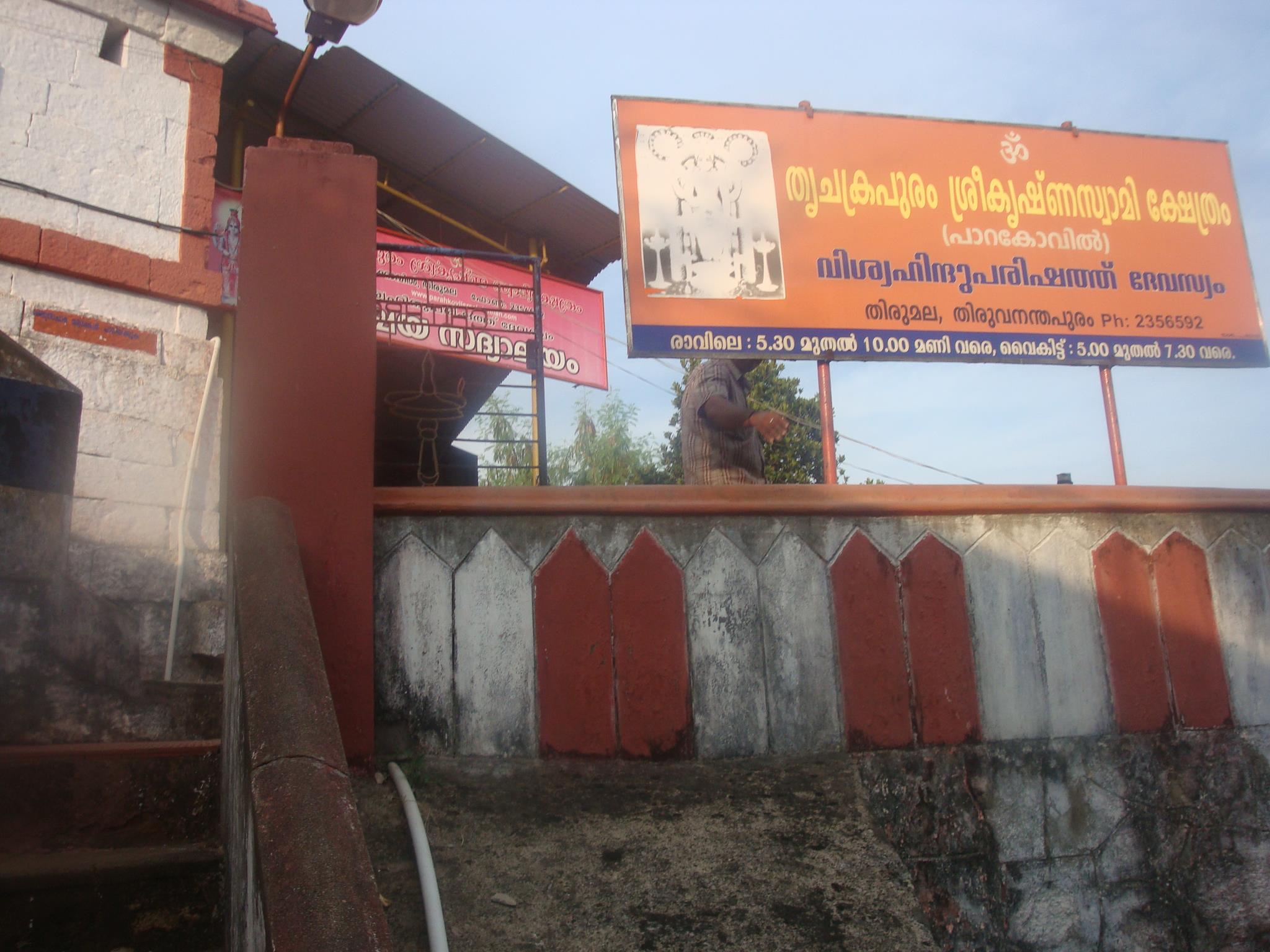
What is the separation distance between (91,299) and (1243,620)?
5.70 meters

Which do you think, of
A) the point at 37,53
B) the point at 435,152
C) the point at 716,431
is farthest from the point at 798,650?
the point at 435,152

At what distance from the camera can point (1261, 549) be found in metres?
2.96

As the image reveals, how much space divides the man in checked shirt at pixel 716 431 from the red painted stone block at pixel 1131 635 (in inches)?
55.2

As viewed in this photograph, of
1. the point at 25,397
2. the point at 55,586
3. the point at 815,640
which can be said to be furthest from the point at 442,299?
the point at 815,640

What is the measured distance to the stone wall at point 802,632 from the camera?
233 cm

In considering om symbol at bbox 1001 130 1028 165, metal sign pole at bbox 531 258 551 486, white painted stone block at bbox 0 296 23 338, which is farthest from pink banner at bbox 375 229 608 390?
om symbol at bbox 1001 130 1028 165

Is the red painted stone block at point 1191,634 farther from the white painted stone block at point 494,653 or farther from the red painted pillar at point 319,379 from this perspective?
the red painted pillar at point 319,379

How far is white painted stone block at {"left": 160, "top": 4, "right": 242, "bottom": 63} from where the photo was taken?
625 cm

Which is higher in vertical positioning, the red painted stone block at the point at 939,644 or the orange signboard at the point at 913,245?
the orange signboard at the point at 913,245

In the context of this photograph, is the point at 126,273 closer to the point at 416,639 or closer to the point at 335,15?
the point at 335,15

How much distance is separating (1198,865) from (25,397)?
3.36 metres

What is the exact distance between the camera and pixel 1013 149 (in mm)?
4328

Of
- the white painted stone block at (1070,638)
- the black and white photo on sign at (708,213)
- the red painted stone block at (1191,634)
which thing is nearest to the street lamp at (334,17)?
the black and white photo on sign at (708,213)

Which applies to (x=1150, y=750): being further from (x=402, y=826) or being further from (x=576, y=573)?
(x=402, y=826)
